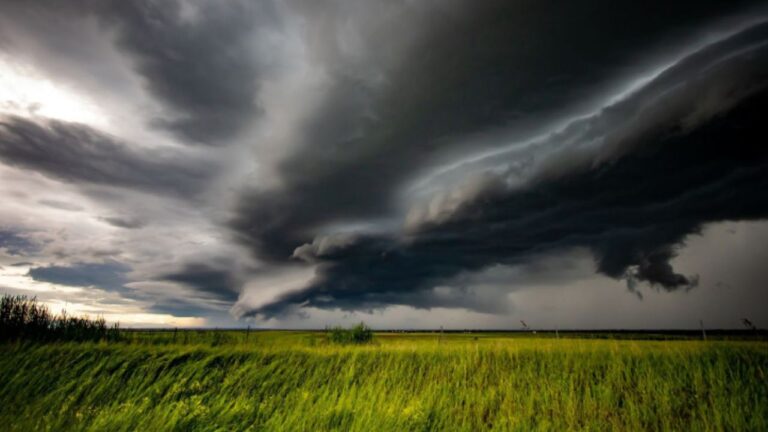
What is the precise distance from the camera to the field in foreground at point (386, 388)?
18.0 ft

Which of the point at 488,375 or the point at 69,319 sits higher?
the point at 69,319

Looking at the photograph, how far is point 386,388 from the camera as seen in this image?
9.91 meters

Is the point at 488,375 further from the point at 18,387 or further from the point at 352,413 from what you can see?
the point at 18,387

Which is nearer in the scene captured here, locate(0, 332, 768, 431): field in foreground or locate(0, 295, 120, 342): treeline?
locate(0, 332, 768, 431): field in foreground

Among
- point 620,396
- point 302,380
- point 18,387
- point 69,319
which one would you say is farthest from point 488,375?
point 69,319

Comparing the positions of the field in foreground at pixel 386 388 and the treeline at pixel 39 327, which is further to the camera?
the treeline at pixel 39 327

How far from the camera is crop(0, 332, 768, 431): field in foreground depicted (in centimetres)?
549

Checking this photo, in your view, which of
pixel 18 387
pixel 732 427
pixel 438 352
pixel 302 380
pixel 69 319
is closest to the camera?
pixel 732 427

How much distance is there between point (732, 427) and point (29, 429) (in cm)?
1050

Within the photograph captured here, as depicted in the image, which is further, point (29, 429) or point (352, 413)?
point (352, 413)

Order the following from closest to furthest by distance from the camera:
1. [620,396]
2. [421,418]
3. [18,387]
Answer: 1. [421,418]
2. [18,387]
3. [620,396]

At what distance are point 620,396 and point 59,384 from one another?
43.1 ft

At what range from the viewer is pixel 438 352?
13172 millimetres

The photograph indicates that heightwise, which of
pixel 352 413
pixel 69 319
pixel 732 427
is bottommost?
pixel 732 427
